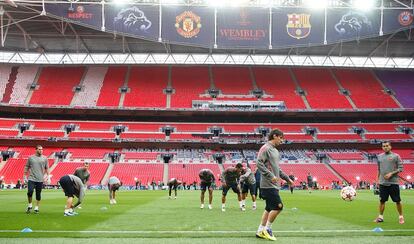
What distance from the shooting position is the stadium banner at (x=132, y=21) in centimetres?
4462

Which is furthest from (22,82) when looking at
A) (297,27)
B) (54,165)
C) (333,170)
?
(333,170)

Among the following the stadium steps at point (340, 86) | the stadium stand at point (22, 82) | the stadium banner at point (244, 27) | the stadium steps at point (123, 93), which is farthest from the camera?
the stadium steps at point (340, 86)

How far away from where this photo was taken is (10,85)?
211ft

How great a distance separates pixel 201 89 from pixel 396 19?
29.5 meters

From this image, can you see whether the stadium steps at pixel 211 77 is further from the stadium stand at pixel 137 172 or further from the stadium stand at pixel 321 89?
the stadium stand at pixel 137 172

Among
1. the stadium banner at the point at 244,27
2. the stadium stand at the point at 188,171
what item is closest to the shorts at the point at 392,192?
the stadium banner at the point at 244,27

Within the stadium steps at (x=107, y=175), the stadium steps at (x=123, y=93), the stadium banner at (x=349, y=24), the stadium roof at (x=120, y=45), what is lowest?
the stadium steps at (x=107, y=175)

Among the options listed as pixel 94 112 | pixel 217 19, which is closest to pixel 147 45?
pixel 94 112

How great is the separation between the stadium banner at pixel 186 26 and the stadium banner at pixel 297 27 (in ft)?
22.8

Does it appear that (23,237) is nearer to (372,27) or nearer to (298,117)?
(372,27)

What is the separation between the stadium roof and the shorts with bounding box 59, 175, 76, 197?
45492 millimetres

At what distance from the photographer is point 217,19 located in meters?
46.4

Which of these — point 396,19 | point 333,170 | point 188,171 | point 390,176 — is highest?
point 396,19

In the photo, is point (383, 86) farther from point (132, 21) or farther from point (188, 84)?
point (132, 21)
